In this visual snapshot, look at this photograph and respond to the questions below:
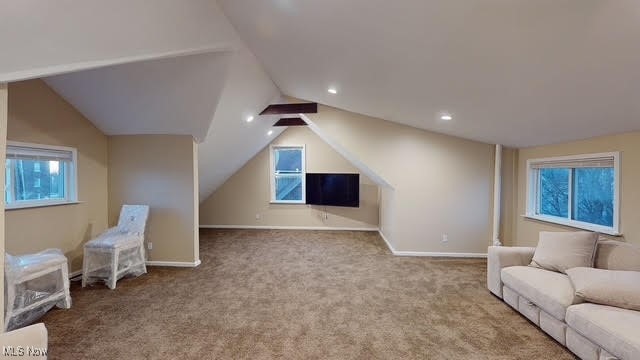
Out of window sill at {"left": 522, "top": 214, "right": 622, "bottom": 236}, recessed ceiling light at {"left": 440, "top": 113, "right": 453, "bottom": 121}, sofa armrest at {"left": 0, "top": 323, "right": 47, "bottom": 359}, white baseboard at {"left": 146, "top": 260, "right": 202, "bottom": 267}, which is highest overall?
recessed ceiling light at {"left": 440, "top": 113, "right": 453, "bottom": 121}

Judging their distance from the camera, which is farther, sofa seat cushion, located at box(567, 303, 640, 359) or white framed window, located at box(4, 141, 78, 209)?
white framed window, located at box(4, 141, 78, 209)

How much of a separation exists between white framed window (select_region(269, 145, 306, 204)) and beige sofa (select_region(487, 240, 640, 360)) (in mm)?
4930

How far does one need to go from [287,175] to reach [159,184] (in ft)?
11.4

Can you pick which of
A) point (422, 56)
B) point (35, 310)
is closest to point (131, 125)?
point (35, 310)

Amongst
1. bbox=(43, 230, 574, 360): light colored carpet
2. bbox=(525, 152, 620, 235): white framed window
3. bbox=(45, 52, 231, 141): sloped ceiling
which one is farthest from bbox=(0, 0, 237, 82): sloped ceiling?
bbox=(525, 152, 620, 235): white framed window

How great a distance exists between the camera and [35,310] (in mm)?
3018

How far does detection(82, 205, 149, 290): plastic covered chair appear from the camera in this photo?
378 cm

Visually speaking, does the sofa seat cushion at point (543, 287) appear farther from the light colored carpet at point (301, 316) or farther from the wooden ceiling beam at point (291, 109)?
the wooden ceiling beam at point (291, 109)

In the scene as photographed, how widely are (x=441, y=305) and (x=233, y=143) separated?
4.46m

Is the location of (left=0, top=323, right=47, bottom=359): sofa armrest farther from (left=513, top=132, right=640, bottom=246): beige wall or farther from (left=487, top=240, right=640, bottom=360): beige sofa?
(left=513, top=132, right=640, bottom=246): beige wall

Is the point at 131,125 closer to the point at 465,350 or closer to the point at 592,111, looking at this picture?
the point at 465,350

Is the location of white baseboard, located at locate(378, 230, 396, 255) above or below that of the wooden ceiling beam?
below

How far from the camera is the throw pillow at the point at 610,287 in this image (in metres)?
2.18

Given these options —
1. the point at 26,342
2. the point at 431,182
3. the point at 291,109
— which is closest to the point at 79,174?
the point at 291,109
